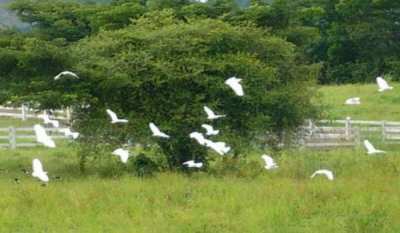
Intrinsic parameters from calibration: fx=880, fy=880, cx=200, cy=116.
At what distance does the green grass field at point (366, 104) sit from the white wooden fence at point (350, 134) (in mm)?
2585

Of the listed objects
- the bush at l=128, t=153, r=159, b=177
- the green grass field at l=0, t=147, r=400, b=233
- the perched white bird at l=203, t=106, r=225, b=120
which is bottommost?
the green grass field at l=0, t=147, r=400, b=233

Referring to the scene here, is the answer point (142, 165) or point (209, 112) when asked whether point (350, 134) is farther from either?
point (209, 112)

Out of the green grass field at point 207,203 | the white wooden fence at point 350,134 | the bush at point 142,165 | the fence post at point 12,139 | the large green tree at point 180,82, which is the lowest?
the green grass field at point 207,203

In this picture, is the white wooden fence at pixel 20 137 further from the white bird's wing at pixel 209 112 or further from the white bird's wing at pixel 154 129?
the white bird's wing at pixel 209 112

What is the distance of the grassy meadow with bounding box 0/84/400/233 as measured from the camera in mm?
11672

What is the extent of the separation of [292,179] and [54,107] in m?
5.24

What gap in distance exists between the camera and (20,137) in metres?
25.0

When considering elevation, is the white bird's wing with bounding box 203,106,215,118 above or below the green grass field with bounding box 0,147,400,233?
above

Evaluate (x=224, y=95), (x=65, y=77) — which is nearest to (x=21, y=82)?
(x=65, y=77)

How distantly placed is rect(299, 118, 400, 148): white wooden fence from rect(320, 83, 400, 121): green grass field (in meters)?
2.59

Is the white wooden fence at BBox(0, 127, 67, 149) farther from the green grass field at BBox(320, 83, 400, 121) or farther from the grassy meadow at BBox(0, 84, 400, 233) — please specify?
the green grass field at BBox(320, 83, 400, 121)

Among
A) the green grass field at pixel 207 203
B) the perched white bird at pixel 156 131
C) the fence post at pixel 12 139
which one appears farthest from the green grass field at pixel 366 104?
the perched white bird at pixel 156 131

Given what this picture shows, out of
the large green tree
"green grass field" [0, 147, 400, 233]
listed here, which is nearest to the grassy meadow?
"green grass field" [0, 147, 400, 233]

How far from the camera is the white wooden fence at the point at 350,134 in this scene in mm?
25203
